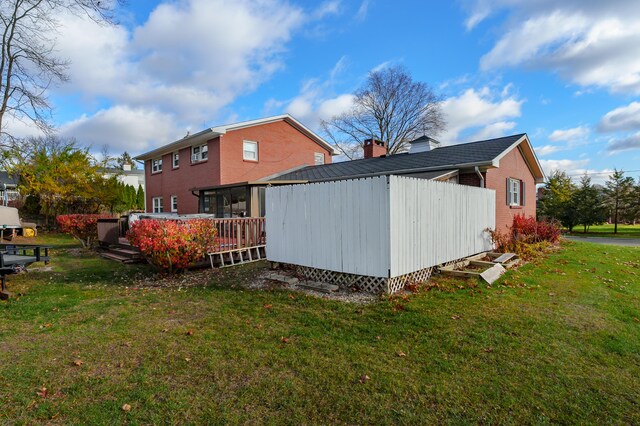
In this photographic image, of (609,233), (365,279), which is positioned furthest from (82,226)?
(609,233)

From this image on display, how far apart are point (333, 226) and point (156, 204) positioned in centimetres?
2024

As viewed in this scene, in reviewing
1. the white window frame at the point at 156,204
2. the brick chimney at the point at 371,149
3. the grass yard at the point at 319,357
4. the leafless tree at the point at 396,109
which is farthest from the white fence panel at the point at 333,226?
the leafless tree at the point at 396,109

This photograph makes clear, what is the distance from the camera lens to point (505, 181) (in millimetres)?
13398

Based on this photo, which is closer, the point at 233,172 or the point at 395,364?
the point at 395,364

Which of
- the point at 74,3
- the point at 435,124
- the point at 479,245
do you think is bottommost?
the point at 479,245

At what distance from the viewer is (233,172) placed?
1723 cm

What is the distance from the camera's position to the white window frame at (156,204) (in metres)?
22.8

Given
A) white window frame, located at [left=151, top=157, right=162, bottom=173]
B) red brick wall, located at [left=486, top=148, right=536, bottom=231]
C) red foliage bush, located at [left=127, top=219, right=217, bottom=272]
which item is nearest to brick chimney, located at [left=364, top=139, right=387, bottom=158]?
red brick wall, located at [left=486, top=148, right=536, bottom=231]

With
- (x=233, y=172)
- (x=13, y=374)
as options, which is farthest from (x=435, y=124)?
(x=13, y=374)

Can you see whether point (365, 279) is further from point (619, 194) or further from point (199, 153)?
point (619, 194)

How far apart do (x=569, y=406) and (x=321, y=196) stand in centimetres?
521

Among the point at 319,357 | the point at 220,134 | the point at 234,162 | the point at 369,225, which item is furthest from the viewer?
the point at 234,162

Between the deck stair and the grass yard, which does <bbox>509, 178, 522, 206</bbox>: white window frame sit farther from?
the deck stair

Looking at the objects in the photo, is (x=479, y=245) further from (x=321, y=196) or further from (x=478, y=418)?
(x=478, y=418)
